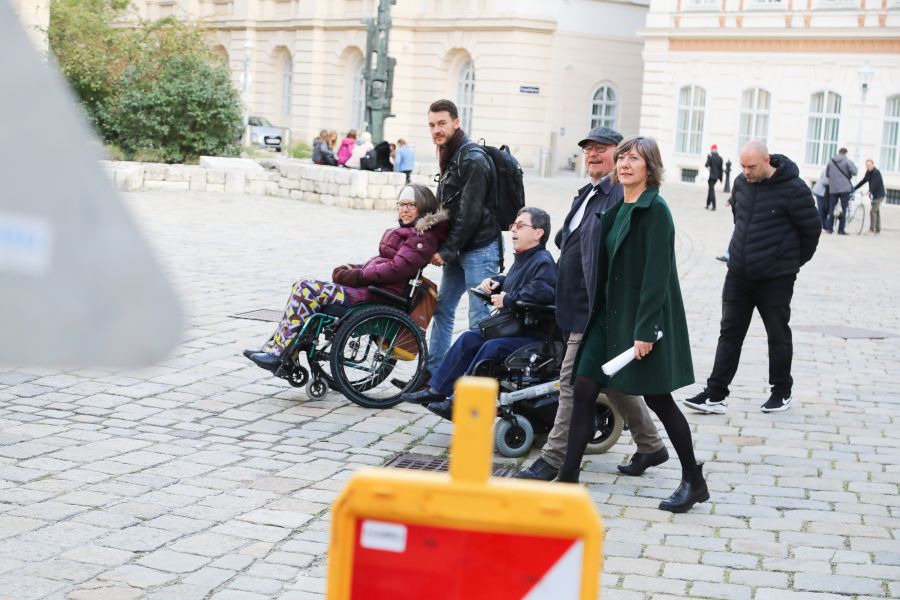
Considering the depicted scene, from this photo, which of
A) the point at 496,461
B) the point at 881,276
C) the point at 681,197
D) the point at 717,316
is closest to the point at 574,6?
the point at 681,197

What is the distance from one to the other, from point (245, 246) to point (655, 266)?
1176 cm

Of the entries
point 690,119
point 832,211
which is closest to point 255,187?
point 832,211

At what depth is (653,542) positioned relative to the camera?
568 cm

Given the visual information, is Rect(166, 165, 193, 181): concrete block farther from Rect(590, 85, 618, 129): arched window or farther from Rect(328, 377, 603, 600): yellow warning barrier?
Rect(590, 85, 618, 129): arched window

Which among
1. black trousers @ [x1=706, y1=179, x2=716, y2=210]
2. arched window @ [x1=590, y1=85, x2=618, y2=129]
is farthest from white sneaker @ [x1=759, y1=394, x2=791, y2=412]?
arched window @ [x1=590, y1=85, x2=618, y2=129]

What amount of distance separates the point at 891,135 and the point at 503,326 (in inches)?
1349

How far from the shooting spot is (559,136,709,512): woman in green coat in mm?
6070

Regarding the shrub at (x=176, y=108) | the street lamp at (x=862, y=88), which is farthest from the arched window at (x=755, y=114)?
the shrub at (x=176, y=108)

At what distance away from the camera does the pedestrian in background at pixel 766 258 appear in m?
8.45

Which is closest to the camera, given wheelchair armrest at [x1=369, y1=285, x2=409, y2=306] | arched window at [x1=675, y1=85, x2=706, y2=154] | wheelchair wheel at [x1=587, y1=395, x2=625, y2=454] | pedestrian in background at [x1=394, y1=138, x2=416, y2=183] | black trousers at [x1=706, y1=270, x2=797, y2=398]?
wheelchair wheel at [x1=587, y1=395, x2=625, y2=454]

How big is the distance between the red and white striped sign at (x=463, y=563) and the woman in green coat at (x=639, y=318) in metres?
3.84

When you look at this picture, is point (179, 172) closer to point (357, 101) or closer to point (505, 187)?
point (505, 187)

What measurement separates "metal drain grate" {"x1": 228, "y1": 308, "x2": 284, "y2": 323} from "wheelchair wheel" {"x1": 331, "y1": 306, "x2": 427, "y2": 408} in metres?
3.19

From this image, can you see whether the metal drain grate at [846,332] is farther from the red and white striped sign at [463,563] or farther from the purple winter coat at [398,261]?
the red and white striped sign at [463,563]
